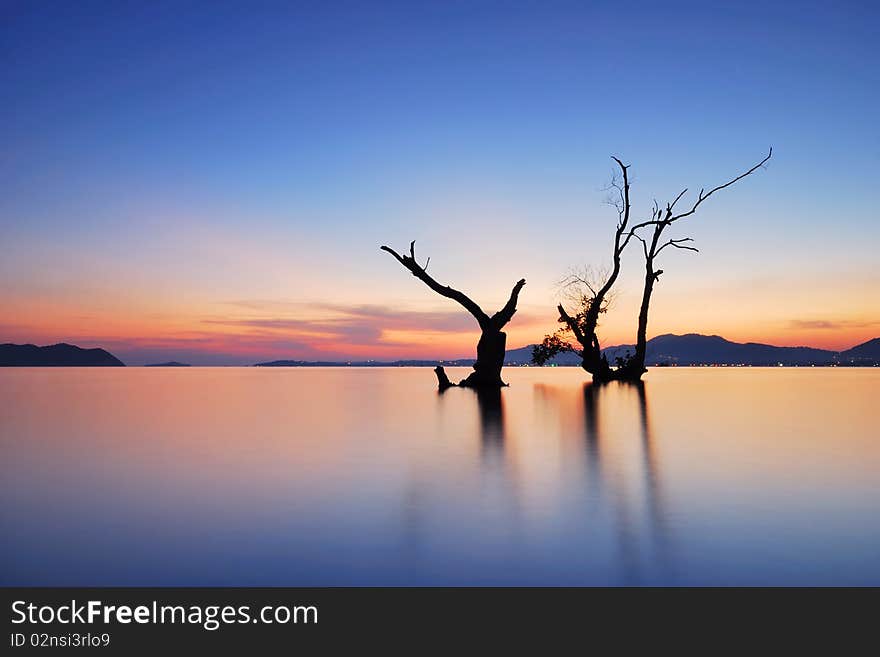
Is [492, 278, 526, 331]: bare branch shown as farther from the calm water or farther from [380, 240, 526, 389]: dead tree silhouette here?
the calm water

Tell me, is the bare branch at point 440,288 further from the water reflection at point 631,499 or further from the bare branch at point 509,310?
the water reflection at point 631,499

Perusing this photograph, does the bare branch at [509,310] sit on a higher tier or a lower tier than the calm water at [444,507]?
higher

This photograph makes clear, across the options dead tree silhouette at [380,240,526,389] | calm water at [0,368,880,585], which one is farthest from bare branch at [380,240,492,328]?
calm water at [0,368,880,585]

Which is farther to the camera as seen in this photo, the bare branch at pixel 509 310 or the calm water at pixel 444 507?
the bare branch at pixel 509 310

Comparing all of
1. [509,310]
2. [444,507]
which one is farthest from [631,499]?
[509,310]

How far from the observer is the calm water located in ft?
14.9

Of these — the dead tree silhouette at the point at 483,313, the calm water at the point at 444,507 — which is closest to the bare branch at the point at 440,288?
the dead tree silhouette at the point at 483,313

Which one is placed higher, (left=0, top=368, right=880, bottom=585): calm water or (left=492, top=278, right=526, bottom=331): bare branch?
(left=492, top=278, right=526, bottom=331): bare branch

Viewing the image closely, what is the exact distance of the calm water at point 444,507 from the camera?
14.9 ft
